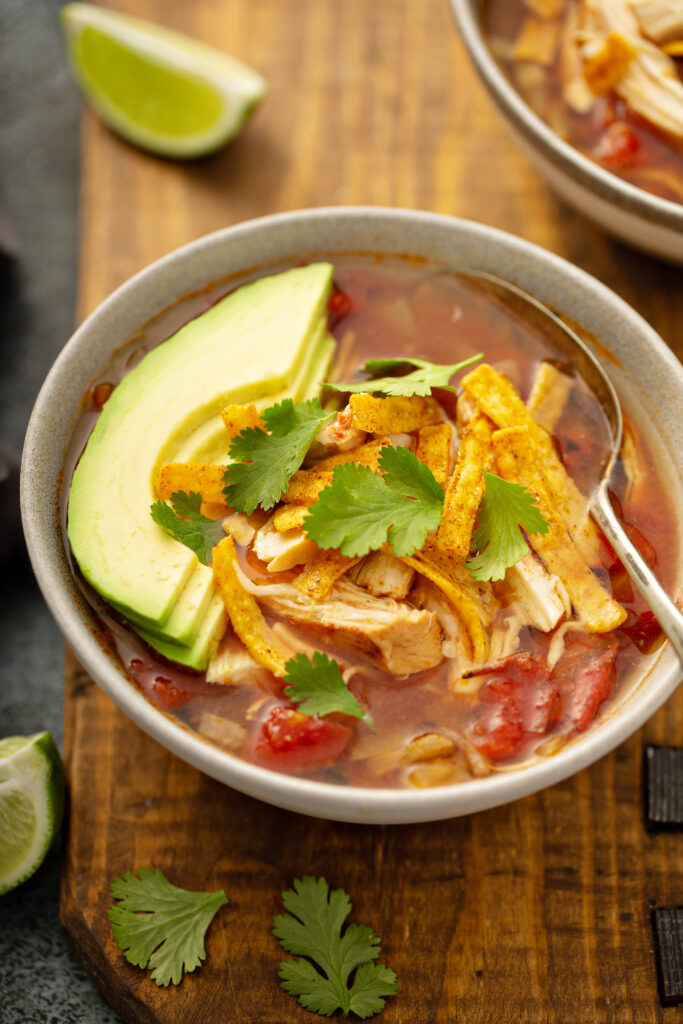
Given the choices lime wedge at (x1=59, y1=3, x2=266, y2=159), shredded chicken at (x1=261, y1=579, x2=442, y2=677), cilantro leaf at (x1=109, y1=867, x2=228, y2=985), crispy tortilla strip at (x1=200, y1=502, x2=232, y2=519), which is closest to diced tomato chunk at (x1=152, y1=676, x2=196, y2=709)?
shredded chicken at (x1=261, y1=579, x2=442, y2=677)

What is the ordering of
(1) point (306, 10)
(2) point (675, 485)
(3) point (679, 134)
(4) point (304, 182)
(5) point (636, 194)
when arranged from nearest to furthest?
(2) point (675, 485) < (5) point (636, 194) < (3) point (679, 134) < (4) point (304, 182) < (1) point (306, 10)

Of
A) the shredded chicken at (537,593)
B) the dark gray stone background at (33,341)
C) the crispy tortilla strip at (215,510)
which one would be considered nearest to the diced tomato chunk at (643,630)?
the shredded chicken at (537,593)

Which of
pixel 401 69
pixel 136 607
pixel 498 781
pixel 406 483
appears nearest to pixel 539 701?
pixel 498 781

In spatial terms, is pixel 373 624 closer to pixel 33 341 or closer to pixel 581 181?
pixel 581 181

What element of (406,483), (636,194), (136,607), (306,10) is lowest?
(136,607)

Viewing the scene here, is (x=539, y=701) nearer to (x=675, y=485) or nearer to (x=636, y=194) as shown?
(x=675, y=485)

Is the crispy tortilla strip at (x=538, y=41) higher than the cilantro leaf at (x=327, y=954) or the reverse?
higher

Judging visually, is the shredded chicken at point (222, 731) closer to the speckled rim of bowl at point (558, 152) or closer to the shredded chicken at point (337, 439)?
the shredded chicken at point (337, 439)
